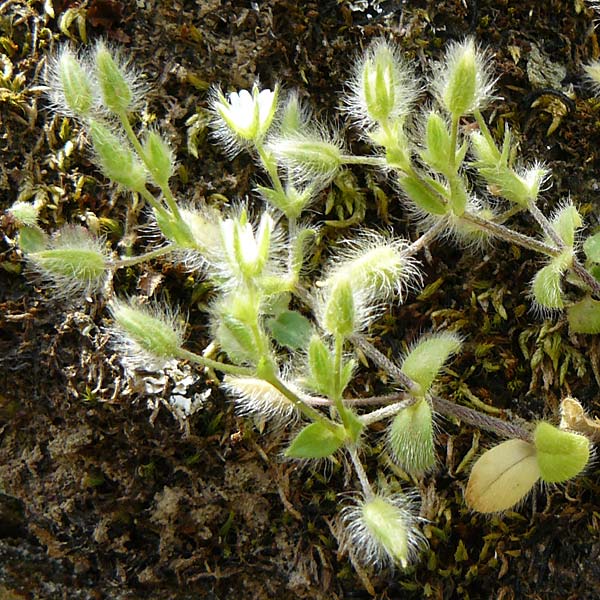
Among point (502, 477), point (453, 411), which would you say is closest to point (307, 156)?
point (453, 411)

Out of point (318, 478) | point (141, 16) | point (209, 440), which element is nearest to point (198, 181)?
point (141, 16)

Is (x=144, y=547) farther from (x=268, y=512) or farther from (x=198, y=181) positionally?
(x=198, y=181)

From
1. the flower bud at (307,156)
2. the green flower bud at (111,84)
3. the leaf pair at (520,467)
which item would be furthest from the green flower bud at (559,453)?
the green flower bud at (111,84)

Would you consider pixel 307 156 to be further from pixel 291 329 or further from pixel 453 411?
pixel 453 411

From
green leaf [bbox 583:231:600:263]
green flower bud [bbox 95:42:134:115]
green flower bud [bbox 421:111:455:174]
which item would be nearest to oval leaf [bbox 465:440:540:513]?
green leaf [bbox 583:231:600:263]

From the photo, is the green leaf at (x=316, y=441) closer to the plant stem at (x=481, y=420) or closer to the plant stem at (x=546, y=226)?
the plant stem at (x=481, y=420)
